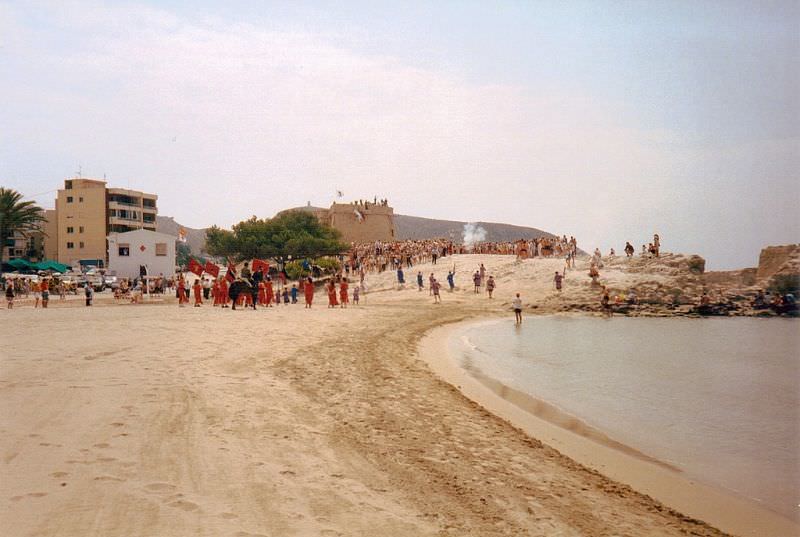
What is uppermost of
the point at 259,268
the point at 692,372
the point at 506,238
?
the point at 506,238

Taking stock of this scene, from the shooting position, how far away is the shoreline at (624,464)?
517 cm

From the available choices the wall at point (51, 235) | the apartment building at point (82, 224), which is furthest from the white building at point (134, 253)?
the wall at point (51, 235)

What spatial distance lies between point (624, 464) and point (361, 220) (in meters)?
63.2

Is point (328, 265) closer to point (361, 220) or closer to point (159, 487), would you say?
point (361, 220)

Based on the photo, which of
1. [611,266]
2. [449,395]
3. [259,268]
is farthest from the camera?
[611,266]

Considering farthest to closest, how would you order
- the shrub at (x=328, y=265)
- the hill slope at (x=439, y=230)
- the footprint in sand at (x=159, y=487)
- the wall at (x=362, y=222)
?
1. the hill slope at (x=439, y=230)
2. the wall at (x=362, y=222)
3. the shrub at (x=328, y=265)
4. the footprint in sand at (x=159, y=487)

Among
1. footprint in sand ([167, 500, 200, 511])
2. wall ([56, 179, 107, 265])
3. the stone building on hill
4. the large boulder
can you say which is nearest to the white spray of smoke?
the stone building on hill

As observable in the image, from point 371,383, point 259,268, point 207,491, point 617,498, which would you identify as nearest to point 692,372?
point 371,383

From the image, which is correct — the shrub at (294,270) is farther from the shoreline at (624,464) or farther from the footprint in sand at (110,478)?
the footprint in sand at (110,478)

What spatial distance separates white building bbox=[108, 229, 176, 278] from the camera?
5603cm

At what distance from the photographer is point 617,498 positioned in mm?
5117

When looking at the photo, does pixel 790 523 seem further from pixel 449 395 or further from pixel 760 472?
pixel 449 395

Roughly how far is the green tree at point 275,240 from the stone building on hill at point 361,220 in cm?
1339

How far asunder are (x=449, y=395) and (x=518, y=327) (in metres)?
14.5
